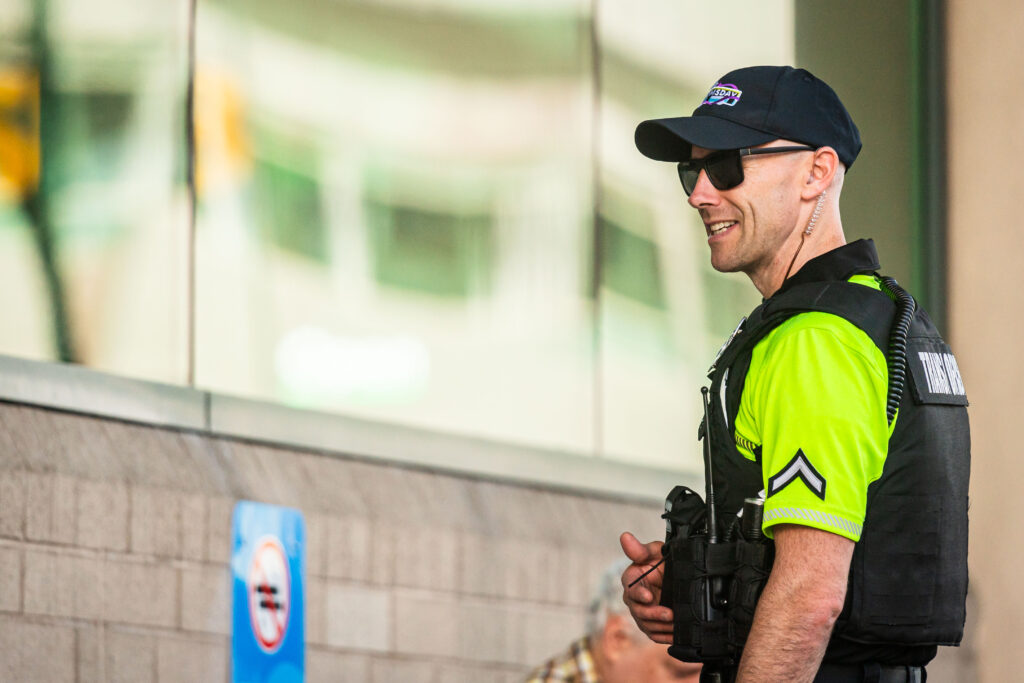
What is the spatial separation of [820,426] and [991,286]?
23.9ft

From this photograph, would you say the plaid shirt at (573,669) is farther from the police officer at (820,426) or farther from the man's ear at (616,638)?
the police officer at (820,426)

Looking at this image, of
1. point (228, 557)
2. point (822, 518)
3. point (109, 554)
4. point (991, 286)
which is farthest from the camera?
point (991, 286)

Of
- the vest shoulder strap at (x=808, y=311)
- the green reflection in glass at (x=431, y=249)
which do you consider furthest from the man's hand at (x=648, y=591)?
the green reflection in glass at (x=431, y=249)

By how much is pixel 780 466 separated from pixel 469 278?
4.13 metres

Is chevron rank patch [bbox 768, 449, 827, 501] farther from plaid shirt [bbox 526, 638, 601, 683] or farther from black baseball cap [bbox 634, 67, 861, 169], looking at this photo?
plaid shirt [bbox 526, 638, 601, 683]

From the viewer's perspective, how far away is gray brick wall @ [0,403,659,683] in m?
4.89

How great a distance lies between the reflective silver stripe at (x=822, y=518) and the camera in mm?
2725

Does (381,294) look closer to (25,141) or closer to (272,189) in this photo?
(272,189)

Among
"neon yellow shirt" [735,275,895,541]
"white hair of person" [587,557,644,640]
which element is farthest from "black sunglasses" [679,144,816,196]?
"white hair of person" [587,557,644,640]

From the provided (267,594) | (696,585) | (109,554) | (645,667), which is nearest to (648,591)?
(696,585)

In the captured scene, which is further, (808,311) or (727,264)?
(727,264)

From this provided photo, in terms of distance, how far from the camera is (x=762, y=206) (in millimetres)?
3131

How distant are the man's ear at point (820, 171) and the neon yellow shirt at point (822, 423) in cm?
36

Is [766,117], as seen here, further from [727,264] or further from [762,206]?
[727,264]
